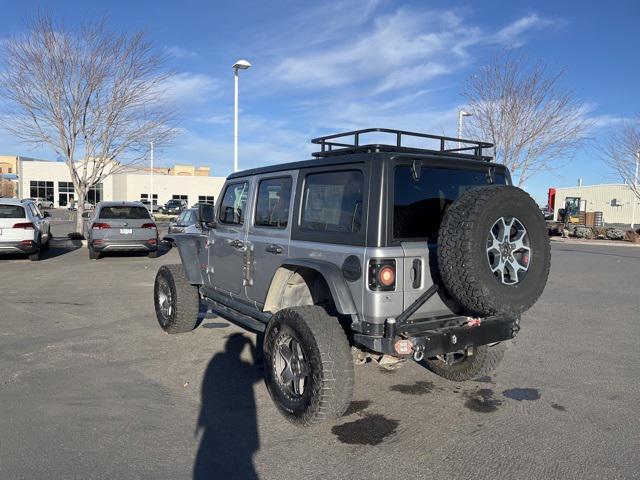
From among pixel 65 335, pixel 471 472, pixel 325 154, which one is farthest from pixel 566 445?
pixel 65 335

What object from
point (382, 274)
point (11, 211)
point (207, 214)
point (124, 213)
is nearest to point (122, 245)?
point (124, 213)

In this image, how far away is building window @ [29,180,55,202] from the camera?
206 ft

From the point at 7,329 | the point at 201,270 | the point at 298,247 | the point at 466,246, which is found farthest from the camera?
the point at 7,329

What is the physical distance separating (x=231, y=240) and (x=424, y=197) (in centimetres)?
213

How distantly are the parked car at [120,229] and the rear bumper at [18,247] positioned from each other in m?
1.33

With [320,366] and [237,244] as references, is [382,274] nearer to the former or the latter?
[320,366]

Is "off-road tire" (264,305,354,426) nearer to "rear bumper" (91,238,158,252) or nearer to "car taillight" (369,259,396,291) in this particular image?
"car taillight" (369,259,396,291)

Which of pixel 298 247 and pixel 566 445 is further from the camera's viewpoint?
pixel 298 247

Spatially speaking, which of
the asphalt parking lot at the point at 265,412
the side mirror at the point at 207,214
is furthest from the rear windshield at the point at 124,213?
the side mirror at the point at 207,214

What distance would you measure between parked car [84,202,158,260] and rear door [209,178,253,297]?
8.49 m

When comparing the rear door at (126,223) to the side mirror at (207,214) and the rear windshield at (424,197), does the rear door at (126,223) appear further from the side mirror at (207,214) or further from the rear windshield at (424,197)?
the rear windshield at (424,197)

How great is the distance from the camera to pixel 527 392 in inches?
180

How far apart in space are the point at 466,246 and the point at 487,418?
62.5 inches

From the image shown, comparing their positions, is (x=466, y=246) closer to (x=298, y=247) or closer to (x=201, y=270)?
(x=298, y=247)
